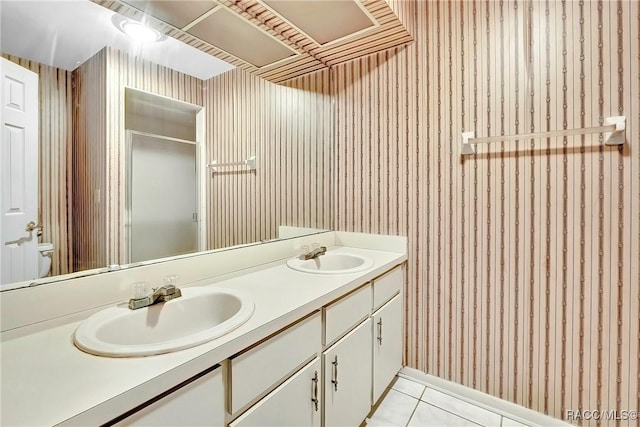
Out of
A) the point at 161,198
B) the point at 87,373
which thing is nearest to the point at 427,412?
the point at 87,373

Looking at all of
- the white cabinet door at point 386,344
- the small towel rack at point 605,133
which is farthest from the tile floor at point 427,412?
the small towel rack at point 605,133

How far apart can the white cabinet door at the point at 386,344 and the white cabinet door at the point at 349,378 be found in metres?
0.08

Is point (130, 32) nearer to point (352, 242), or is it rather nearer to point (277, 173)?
point (277, 173)

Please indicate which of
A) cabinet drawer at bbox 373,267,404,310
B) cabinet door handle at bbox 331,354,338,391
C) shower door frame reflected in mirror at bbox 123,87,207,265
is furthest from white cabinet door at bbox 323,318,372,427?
shower door frame reflected in mirror at bbox 123,87,207,265

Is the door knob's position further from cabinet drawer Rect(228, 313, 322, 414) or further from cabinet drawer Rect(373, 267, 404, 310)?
cabinet drawer Rect(373, 267, 404, 310)

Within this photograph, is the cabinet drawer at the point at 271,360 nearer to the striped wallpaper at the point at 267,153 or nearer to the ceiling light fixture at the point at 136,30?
the striped wallpaper at the point at 267,153

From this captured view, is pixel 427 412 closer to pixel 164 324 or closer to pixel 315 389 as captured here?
pixel 315 389

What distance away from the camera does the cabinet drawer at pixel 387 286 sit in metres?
1.49

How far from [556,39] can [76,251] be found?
7.27 ft

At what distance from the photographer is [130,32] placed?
1.02m

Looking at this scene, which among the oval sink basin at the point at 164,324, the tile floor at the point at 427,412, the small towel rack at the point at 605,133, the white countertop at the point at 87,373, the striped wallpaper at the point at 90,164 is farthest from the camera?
the tile floor at the point at 427,412

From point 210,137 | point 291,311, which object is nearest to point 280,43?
point 210,137

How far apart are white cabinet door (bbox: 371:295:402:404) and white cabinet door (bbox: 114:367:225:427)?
93 cm

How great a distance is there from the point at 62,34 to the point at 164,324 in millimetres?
966
